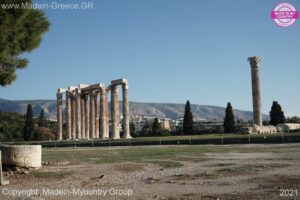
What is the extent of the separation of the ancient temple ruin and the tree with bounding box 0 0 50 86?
46354 millimetres

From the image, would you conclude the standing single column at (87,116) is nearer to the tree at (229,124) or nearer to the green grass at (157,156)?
the tree at (229,124)

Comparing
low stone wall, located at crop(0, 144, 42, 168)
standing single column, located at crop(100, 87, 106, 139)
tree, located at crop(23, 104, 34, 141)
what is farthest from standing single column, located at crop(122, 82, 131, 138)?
low stone wall, located at crop(0, 144, 42, 168)

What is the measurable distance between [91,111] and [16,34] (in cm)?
5391

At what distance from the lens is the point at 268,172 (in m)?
13.1

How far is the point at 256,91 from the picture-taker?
180 feet

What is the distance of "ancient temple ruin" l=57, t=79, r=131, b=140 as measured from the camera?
2532 inches

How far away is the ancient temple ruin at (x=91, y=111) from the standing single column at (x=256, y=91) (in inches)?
715

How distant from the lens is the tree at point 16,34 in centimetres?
1495

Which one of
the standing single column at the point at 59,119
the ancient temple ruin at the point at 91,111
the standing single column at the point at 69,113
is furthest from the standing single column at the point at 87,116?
the standing single column at the point at 59,119

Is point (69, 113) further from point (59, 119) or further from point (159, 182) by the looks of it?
point (159, 182)

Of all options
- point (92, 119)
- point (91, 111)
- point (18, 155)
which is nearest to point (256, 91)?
point (92, 119)

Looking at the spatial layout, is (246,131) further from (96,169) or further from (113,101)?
(96,169)

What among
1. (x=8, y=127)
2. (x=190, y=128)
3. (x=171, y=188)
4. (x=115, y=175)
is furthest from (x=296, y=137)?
(x=8, y=127)

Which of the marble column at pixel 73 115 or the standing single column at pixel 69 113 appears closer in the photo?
the marble column at pixel 73 115
